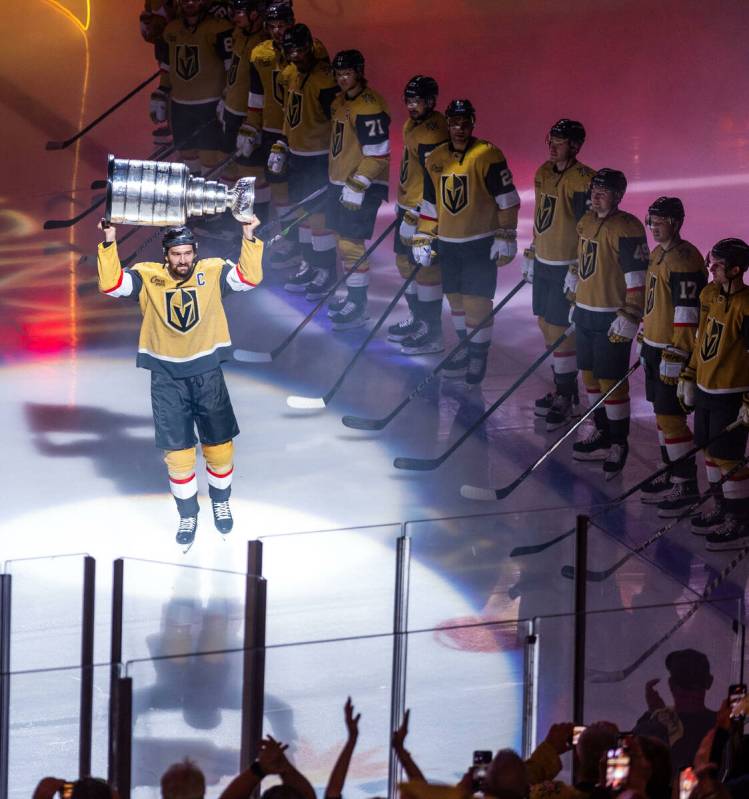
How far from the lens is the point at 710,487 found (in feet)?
19.5

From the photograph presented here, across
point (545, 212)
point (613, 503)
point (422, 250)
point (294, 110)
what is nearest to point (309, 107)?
point (294, 110)

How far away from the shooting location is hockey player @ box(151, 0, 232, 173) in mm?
9398

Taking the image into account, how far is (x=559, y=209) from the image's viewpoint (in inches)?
269

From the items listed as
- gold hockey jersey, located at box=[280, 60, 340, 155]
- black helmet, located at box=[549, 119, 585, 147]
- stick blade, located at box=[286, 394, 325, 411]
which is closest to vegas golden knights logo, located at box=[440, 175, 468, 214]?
black helmet, located at box=[549, 119, 585, 147]

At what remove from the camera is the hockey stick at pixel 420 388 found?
7078 mm

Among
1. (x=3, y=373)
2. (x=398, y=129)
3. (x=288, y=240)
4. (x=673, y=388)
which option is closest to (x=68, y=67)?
(x=398, y=129)

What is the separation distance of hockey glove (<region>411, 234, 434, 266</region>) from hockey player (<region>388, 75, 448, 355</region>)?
0.16 ft

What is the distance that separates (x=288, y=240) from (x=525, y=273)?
2.33 metres

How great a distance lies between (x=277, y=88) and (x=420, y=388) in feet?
7.31

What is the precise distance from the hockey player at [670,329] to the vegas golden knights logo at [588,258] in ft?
1.05

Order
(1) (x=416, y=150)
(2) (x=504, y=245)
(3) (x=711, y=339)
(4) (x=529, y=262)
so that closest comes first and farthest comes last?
(3) (x=711, y=339) → (4) (x=529, y=262) → (2) (x=504, y=245) → (1) (x=416, y=150)

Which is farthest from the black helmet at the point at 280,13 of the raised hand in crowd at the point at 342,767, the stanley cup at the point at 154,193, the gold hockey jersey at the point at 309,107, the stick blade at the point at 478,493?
the raised hand in crowd at the point at 342,767

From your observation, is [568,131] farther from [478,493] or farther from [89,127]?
[89,127]

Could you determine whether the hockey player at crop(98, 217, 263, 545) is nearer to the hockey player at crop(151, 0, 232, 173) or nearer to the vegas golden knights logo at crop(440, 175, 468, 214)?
the vegas golden knights logo at crop(440, 175, 468, 214)
